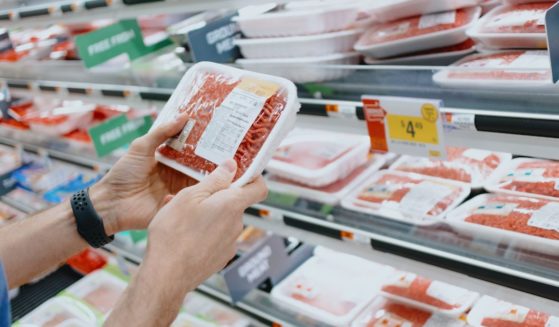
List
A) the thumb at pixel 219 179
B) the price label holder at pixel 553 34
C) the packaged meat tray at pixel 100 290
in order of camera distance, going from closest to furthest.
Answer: the price label holder at pixel 553 34 → the thumb at pixel 219 179 → the packaged meat tray at pixel 100 290

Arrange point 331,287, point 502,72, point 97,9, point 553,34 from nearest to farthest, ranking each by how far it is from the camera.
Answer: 1. point 553,34
2. point 502,72
3. point 331,287
4. point 97,9

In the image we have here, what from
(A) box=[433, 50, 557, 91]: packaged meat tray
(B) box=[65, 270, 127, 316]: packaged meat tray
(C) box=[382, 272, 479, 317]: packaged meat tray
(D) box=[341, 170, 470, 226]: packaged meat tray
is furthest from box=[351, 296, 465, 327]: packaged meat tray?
(B) box=[65, 270, 127, 316]: packaged meat tray

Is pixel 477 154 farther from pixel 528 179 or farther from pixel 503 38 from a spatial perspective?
pixel 503 38

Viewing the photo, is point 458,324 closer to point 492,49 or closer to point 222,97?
point 492,49

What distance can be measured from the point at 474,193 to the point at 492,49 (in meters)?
0.47

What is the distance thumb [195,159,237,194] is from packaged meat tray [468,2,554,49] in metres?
0.69

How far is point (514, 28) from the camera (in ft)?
4.38

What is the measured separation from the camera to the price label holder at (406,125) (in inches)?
51.8

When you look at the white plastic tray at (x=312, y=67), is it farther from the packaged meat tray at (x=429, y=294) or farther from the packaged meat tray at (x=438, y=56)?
the packaged meat tray at (x=429, y=294)

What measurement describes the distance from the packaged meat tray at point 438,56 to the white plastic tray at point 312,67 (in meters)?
0.15

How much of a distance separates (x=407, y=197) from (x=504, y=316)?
0.43m

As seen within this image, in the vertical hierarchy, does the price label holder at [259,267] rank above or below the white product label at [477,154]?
below

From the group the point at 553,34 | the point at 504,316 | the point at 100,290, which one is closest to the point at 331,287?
the point at 504,316

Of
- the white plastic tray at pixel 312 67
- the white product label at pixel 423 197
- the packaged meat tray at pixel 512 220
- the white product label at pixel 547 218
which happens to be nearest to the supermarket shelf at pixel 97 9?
the white plastic tray at pixel 312 67
